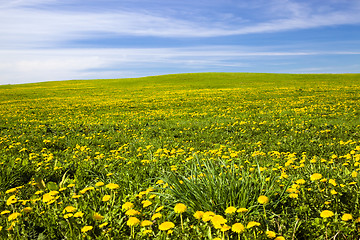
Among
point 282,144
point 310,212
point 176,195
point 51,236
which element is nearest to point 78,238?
point 51,236

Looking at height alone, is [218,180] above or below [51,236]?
above

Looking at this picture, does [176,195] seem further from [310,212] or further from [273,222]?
[310,212]

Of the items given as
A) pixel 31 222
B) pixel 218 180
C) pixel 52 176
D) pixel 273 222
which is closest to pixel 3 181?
pixel 52 176

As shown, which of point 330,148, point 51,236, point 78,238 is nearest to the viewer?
point 78,238

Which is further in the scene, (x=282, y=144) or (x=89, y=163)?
(x=282, y=144)

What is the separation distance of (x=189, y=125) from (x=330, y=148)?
6371 millimetres

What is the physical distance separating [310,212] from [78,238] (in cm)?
250

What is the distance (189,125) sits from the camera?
39.1 feet

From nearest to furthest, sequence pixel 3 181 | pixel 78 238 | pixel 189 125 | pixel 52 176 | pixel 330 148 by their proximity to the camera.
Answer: pixel 78 238 < pixel 3 181 < pixel 52 176 < pixel 330 148 < pixel 189 125

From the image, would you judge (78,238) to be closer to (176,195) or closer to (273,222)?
(176,195)

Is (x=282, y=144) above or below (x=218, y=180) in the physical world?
below

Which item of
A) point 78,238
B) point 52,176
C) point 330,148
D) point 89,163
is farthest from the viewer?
point 330,148

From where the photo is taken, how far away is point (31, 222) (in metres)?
2.74

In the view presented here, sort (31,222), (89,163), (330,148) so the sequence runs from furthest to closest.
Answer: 1. (330,148)
2. (89,163)
3. (31,222)
